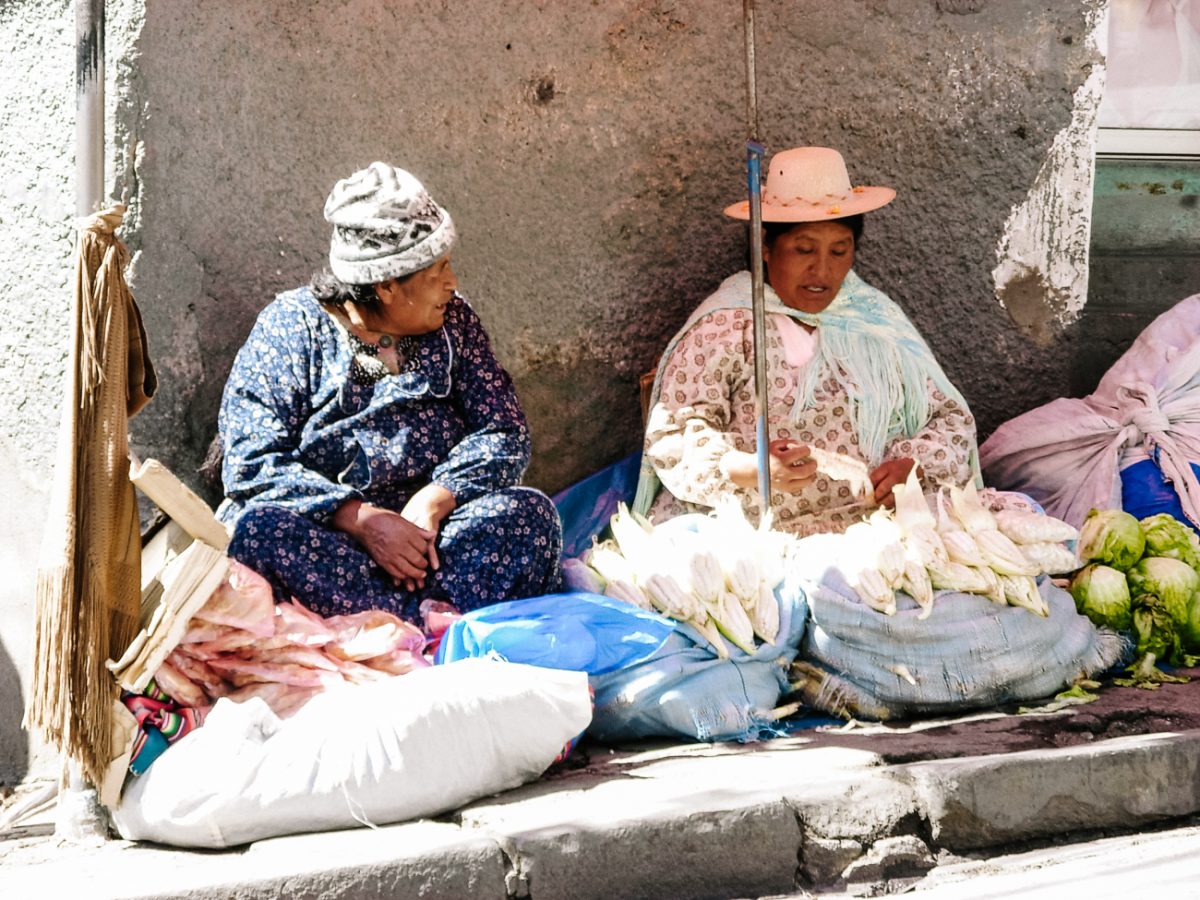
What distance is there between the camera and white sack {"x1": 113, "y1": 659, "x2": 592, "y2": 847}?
330 centimetres

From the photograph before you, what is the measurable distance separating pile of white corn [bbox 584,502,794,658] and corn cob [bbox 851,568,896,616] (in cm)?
21

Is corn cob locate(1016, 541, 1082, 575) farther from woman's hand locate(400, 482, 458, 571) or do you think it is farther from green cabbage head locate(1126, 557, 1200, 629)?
woman's hand locate(400, 482, 458, 571)

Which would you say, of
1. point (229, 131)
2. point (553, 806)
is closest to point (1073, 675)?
point (553, 806)

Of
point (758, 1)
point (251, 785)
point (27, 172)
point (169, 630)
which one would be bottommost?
point (251, 785)

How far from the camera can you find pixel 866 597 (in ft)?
13.6

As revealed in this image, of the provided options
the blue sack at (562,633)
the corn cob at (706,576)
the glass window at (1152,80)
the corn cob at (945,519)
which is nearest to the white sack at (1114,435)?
the corn cob at (945,519)

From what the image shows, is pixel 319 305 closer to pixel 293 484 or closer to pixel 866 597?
pixel 293 484

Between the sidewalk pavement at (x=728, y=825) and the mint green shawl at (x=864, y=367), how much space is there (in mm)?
1119

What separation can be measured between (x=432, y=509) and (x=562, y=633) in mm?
507

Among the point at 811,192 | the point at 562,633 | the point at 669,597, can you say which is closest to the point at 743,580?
the point at 669,597

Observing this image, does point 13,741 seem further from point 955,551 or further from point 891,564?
point 955,551

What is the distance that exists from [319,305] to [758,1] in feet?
6.17

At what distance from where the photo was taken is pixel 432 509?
4.14m

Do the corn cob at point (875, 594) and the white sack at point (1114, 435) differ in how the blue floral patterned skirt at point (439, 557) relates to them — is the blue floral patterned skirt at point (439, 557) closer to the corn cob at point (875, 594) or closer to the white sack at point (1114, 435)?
the corn cob at point (875, 594)
